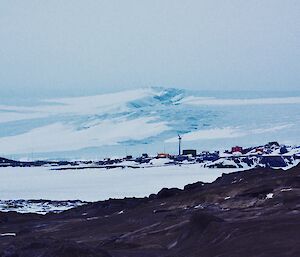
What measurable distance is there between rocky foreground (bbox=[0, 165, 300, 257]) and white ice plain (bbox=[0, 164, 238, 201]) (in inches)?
258

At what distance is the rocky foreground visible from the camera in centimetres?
576

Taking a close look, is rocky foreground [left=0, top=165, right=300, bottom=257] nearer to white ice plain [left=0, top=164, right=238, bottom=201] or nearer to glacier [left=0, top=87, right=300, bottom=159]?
white ice plain [left=0, top=164, right=238, bottom=201]

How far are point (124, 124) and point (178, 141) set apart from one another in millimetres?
5071

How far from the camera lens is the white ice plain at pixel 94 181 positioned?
19.5 metres

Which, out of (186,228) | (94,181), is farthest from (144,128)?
(186,228)

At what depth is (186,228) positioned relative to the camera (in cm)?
694

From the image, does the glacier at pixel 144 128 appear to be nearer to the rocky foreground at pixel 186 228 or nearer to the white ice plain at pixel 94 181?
A: the white ice plain at pixel 94 181

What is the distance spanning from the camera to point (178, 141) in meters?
43.0

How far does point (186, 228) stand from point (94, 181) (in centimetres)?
1706

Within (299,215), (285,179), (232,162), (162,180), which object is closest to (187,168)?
(232,162)

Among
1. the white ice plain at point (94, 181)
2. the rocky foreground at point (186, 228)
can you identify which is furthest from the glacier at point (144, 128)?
the rocky foreground at point (186, 228)

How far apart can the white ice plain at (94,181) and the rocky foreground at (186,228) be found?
656cm

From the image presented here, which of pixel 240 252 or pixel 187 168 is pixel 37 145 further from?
pixel 240 252

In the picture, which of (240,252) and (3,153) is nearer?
(240,252)
